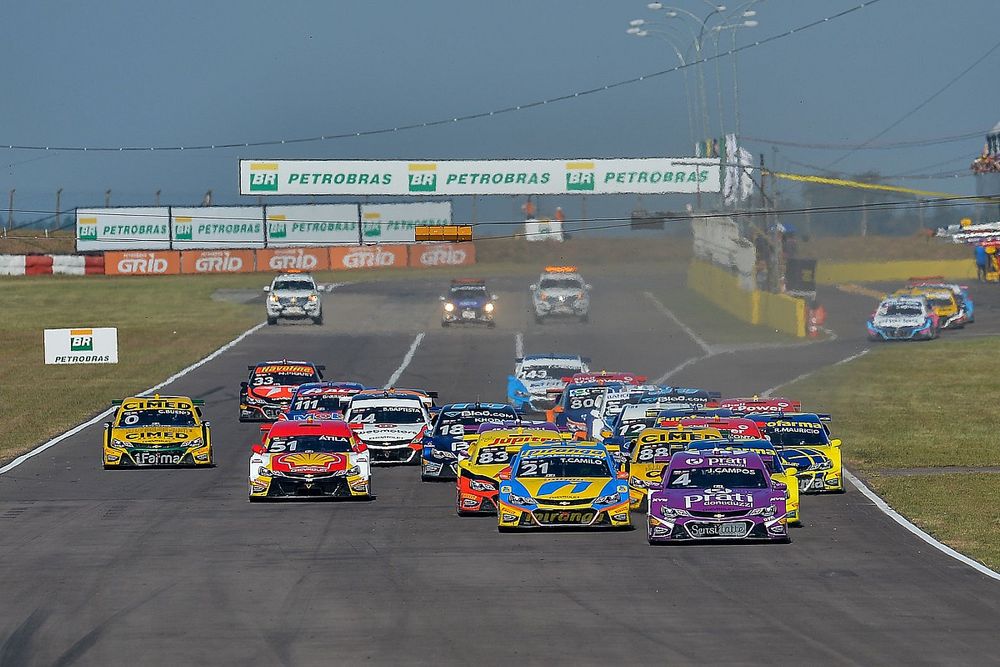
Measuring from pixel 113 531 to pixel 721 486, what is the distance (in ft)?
30.3

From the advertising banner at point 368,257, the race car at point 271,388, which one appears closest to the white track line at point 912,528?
the race car at point 271,388

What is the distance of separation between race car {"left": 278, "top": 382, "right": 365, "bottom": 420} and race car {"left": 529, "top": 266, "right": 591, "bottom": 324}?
3303cm

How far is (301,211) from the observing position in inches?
4220

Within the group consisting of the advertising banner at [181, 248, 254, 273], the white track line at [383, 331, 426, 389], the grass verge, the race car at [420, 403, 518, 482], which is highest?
the advertising banner at [181, 248, 254, 273]

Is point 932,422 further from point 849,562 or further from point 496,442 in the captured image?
point 849,562

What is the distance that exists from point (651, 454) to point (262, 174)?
7934 cm

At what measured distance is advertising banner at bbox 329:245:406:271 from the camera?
107250mm

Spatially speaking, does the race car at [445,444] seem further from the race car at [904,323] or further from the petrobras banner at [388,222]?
the petrobras banner at [388,222]

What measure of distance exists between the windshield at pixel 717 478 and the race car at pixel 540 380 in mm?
20406

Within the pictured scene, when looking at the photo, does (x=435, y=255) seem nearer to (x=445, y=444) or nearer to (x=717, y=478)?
(x=445, y=444)

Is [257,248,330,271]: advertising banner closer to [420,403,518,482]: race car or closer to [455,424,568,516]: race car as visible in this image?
[420,403,518,482]: race car

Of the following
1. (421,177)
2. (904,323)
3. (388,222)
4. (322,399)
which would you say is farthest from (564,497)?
(388,222)

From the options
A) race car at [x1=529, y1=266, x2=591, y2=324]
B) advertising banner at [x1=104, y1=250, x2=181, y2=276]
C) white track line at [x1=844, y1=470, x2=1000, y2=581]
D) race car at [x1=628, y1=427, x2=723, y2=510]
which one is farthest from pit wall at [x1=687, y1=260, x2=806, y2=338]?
race car at [x1=628, y1=427, x2=723, y2=510]

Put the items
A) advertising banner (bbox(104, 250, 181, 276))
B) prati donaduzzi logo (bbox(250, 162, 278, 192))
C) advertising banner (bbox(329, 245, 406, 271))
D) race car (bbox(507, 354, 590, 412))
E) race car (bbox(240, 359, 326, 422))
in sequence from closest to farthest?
1. race car (bbox(240, 359, 326, 422))
2. race car (bbox(507, 354, 590, 412))
3. prati donaduzzi logo (bbox(250, 162, 278, 192))
4. advertising banner (bbox(104, 250, 181, 276))
5. advertising banner (bbox(329, 245, 406, 271))
